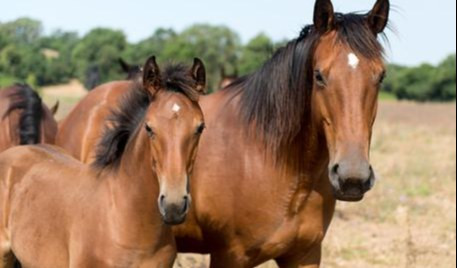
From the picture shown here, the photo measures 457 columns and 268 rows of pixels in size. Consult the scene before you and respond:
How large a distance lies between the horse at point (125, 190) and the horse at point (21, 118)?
1.11 m

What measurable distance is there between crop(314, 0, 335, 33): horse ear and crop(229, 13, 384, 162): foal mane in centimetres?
3

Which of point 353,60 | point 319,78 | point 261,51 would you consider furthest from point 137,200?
point 261,51

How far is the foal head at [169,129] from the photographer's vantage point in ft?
9.95

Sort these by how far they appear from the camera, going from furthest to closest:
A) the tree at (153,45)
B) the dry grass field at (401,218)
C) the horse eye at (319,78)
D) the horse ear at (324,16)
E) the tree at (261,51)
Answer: the tree at (153,45) < the dry grass field at (401,218) < the tree at (261,51) < the horse ear at (324,16) < the horse eye at (319,78)

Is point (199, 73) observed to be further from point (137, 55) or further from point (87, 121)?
point (137, 55)

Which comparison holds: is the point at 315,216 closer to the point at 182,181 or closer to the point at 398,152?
the point at 182,181

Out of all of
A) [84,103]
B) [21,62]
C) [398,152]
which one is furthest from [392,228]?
[21,62]

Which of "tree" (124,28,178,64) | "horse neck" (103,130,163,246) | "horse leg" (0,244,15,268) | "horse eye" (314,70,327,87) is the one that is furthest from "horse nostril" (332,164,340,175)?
"tree" (124,28,178,64)

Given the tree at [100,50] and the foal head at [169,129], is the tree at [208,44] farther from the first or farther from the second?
the foal head at [169,129]

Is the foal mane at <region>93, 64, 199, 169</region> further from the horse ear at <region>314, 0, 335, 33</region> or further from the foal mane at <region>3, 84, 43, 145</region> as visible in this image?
the foal mane at <region>3, 84, 43, 145</region>

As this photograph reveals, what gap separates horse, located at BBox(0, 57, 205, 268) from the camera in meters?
3.13

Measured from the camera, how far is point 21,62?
3888 centimetres

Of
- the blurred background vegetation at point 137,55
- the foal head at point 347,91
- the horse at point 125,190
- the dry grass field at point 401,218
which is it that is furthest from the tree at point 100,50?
the foal head at point 347,91

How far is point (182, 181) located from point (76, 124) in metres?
3.04
